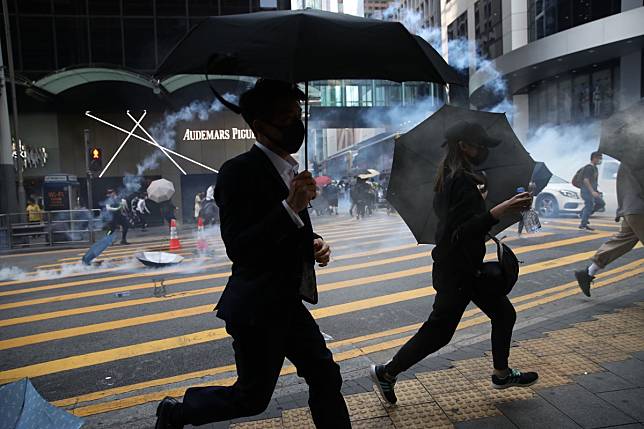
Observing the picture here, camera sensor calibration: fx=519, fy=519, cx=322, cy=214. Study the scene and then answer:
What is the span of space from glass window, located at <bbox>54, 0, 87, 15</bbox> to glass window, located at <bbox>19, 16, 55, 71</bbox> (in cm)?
61

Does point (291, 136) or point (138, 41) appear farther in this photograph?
point (138, 41)

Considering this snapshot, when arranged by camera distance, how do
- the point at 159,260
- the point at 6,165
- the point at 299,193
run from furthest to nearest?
the point at 6,165, the point at 159,260, the point at 299,193

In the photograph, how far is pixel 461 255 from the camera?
2.90 meters

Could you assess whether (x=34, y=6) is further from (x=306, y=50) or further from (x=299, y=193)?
(x=299, y=193)

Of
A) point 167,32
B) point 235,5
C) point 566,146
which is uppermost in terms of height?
point 235,5

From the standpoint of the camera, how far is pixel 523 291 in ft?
20.6

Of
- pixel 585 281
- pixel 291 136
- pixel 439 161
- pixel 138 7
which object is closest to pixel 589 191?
pixel 585 281

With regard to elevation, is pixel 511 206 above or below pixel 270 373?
above

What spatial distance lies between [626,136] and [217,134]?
2174 cm

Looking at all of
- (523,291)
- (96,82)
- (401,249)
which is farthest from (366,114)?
(523,291)

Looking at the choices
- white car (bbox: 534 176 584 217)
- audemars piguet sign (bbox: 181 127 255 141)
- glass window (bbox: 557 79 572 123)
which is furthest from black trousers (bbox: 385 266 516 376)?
glass window (bbox: 557 79 572 123)

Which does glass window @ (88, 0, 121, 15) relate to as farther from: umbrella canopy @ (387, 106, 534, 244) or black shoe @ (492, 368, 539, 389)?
black shoe @ (492, 368, 539, 389)

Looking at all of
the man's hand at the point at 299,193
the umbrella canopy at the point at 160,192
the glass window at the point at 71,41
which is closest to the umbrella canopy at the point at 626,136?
the man's hand at the point at 299,193

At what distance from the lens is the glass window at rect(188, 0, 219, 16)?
24453 mm
